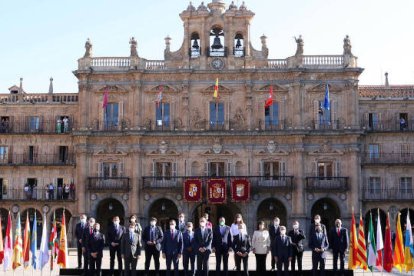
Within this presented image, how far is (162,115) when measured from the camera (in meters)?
52.9

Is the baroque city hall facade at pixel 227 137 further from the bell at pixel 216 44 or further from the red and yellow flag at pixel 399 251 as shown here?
the red and yellow flag at pixel 399 251

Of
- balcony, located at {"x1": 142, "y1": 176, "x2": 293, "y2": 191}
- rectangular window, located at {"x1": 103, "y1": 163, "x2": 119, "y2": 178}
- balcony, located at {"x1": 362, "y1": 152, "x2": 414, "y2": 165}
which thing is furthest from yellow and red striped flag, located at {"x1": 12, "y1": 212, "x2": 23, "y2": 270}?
balcony, located at {"x1": 362, "y1": 152, "x2": 414, "y2": 165}

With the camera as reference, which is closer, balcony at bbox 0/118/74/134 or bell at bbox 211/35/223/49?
bell at bbox 211/35/223/49

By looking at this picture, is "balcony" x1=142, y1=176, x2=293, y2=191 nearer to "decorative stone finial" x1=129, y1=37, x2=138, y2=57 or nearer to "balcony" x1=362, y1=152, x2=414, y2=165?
"balcony" x1=362, y1=152, x2=414, y2=165

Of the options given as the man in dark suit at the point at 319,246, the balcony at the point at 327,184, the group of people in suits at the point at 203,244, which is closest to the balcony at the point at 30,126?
the balcony at the point at 327,184

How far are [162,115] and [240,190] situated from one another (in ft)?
25.1

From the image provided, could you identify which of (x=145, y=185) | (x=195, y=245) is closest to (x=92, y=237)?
(x=195, y=245)

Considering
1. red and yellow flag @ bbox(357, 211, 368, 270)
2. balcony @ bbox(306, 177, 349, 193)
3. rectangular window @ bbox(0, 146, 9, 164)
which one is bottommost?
red and yellow flag @ bbox(357, 211, 368, 270)

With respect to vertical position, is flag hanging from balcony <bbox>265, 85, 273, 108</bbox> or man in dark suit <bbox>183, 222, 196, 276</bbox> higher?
flag hanging from balcony <bbox>265, 85, 273, 108</bbox>

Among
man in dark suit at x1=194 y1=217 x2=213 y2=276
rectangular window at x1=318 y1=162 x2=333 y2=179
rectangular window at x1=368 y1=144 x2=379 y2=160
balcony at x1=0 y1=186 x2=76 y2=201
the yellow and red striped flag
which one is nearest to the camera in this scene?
man in dark suit at x1=194 y1=217 x2=213 y2=276

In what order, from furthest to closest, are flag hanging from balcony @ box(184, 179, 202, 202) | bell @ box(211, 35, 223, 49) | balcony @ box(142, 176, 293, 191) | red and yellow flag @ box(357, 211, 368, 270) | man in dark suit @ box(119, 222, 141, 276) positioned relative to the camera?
bell @ box(211, 35, 223, 49), balcony @ box(142, 176, 293, 191), flag hanging from balcony @ box(184, 179, 202, 202), red and yellow flag @ box(357, 211, 368, 270), man in dark suit @ box(119, 222, 141, 276)

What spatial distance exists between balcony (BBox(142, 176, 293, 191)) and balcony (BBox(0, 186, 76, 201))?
5.87 meters

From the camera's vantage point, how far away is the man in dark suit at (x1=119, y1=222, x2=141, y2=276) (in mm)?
25688

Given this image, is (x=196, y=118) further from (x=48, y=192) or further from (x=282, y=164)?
(x=48, y=192)
